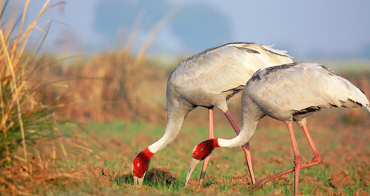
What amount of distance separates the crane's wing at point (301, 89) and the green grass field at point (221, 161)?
3.51 feet

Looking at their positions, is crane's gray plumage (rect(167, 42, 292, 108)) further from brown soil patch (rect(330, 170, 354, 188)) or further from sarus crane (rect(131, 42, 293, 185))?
brown soil patch (rect(330, 170, 354, 188))

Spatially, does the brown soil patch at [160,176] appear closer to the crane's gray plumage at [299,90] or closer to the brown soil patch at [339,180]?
the crane's gray plumage at [299,90]

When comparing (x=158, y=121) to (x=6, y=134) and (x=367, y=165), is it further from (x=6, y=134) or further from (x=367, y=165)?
(x=6, y=134)

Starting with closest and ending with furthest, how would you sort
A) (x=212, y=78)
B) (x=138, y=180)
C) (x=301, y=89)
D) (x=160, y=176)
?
(x=301, y=89) → (x=138, y=180) → (x=160, y=176) → (x=212, y=78)

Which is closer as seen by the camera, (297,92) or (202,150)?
(297,92)

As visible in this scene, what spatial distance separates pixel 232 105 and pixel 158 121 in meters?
4.04

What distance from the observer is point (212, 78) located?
19.5 feet

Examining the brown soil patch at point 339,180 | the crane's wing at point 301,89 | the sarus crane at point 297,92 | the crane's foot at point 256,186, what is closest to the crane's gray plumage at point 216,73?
the sarus crane at point 297,92

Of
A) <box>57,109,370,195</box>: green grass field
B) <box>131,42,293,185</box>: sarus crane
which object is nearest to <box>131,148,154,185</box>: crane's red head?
<box>57,109,370,195</box>: green grass field

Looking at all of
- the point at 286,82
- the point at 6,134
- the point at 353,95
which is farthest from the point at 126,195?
the point at 353,95

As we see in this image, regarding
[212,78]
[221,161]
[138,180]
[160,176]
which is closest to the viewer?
[138,180]

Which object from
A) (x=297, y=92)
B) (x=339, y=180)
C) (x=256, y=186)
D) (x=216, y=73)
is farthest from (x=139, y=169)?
(x=339, y=180)

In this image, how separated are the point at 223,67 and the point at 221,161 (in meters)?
2.34

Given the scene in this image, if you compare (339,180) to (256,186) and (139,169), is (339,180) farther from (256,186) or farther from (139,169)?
(139,169)
